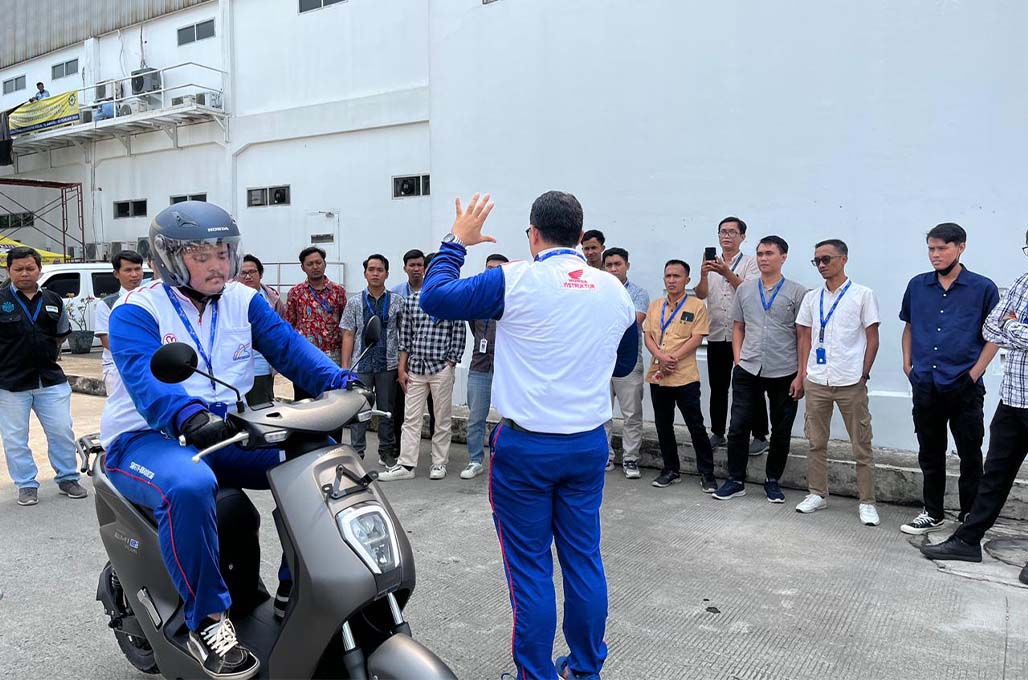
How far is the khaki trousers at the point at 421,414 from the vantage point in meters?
6.71

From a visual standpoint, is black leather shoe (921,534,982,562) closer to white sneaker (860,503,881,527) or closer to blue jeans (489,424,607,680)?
white sneaker (860,503,881,527)

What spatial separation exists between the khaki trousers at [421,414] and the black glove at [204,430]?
4225 mm

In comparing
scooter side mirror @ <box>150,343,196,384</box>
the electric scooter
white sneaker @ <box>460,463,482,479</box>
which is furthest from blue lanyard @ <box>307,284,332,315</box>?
scooter side mirror @ <box>150,343,196,384</box>

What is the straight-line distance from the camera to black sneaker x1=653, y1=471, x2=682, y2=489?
6.36 metres

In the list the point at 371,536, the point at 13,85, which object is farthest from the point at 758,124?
the point at 13,85

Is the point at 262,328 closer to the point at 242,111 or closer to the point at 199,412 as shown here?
the point at 199,412

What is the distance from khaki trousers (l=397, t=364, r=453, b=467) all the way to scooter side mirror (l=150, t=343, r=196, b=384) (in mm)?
4333

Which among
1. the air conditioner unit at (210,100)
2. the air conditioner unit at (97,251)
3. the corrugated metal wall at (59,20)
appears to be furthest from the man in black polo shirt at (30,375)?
the air conditioner unit at (97,251)

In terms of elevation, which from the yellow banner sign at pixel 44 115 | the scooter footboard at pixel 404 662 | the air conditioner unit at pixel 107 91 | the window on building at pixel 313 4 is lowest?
the scooter footboard at pixel 404 662

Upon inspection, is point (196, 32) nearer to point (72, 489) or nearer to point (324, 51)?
point (324, 51)

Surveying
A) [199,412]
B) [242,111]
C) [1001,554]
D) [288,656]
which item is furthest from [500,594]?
[242,111]

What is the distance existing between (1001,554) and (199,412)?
4.79 meters

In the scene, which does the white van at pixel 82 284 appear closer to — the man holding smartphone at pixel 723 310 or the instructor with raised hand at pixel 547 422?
the man holding smartphone at pixel 723 310

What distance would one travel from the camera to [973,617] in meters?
3.91
